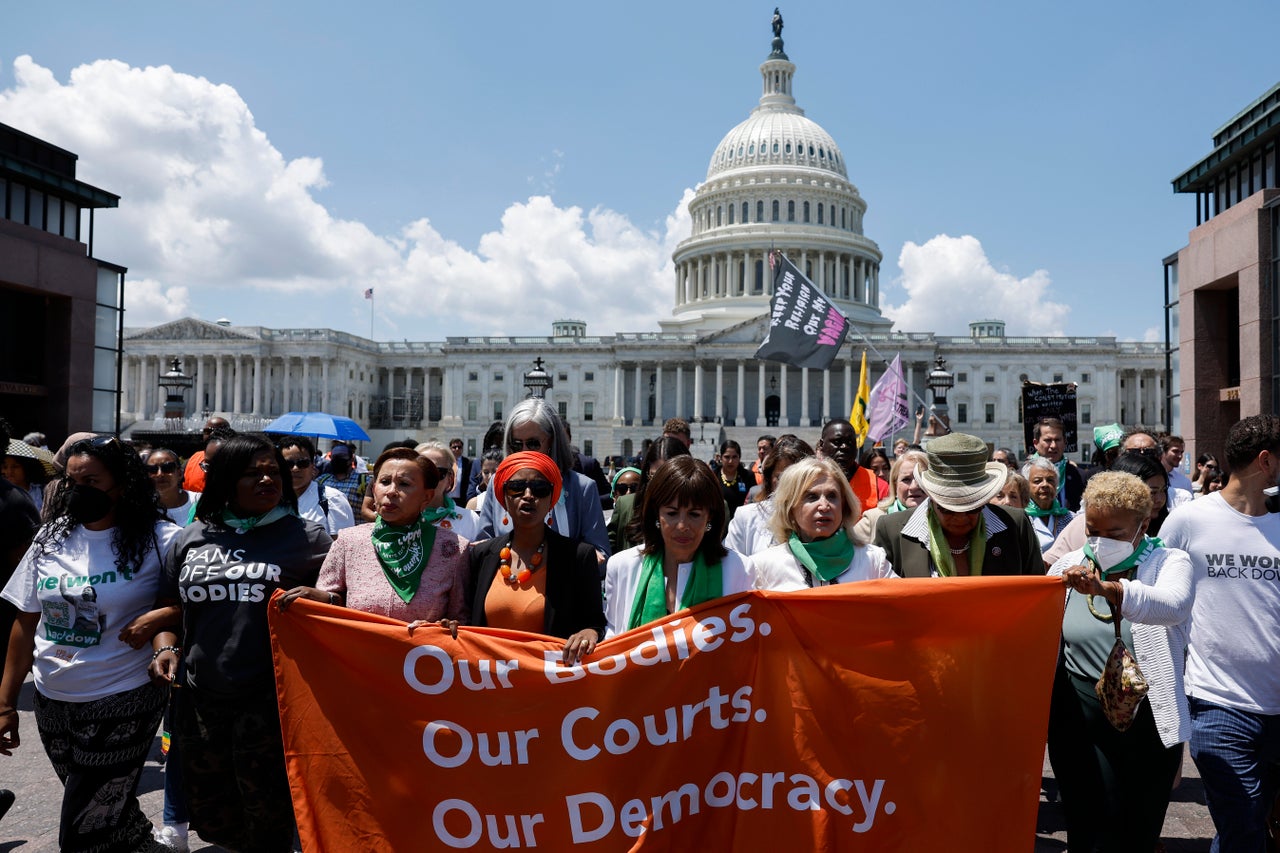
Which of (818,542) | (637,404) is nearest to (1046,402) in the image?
(818,542)

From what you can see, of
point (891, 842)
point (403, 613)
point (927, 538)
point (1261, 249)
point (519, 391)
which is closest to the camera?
point (891, 842)

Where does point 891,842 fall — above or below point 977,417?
below

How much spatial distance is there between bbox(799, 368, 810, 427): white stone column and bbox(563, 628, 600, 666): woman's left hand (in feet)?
268

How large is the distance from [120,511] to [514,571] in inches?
85.9

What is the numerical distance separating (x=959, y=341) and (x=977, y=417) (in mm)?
7119

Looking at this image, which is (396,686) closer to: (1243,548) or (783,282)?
(1243,548)

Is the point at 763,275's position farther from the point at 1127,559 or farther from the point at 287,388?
the point at 1127,559

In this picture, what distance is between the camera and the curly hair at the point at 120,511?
5.07 metres

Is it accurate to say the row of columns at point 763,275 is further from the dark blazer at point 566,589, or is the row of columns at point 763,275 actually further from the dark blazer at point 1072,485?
the dark blazer at point 566,589

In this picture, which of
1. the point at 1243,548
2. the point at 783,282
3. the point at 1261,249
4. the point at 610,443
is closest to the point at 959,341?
the point at 610,443

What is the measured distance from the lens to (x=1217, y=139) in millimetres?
33281

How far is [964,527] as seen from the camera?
5.31 m

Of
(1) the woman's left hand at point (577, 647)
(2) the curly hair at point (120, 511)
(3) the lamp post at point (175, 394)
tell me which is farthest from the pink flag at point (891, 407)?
(3) the lamp post at point (175, 394)

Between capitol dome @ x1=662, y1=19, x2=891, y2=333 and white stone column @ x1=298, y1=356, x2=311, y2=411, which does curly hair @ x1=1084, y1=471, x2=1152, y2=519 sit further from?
white stone column @ x1=298, y1=356, x2=311, y2=411
